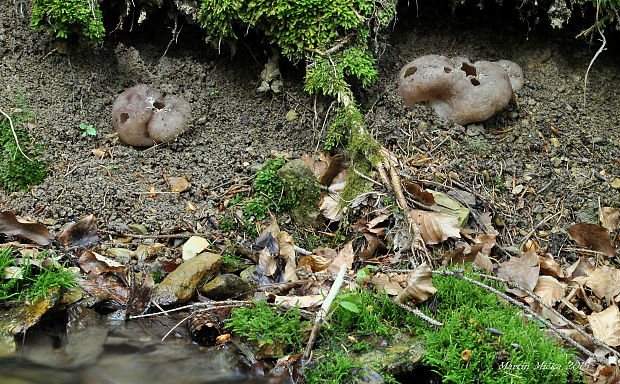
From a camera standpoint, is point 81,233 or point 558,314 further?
point 81,233

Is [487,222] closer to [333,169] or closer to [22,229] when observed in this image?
[333,169]

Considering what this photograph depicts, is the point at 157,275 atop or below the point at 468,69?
below

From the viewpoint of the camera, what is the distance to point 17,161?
4359mm

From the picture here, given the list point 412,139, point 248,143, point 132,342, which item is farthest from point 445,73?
point 132,342

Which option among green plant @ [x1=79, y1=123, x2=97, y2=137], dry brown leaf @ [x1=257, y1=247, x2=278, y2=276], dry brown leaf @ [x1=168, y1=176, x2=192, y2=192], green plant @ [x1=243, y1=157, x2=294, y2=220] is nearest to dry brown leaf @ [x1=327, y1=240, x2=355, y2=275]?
dry brown leaf @ [x1=257, y1=247, x2=278, y2=276]

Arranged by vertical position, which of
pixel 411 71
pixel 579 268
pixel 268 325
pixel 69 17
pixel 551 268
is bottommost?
pixel 579 268

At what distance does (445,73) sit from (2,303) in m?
3.64

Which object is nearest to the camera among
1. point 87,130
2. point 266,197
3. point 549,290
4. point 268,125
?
point 549,290

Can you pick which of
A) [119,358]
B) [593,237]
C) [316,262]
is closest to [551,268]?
[593,237]

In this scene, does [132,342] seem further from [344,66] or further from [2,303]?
[344,66]

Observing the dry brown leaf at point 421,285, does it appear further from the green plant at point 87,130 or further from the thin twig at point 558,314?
the green plant at point 87,130

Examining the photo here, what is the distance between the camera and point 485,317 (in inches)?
107

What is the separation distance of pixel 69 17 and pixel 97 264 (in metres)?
2.38

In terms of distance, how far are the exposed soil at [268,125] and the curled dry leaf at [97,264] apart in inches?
16.6
